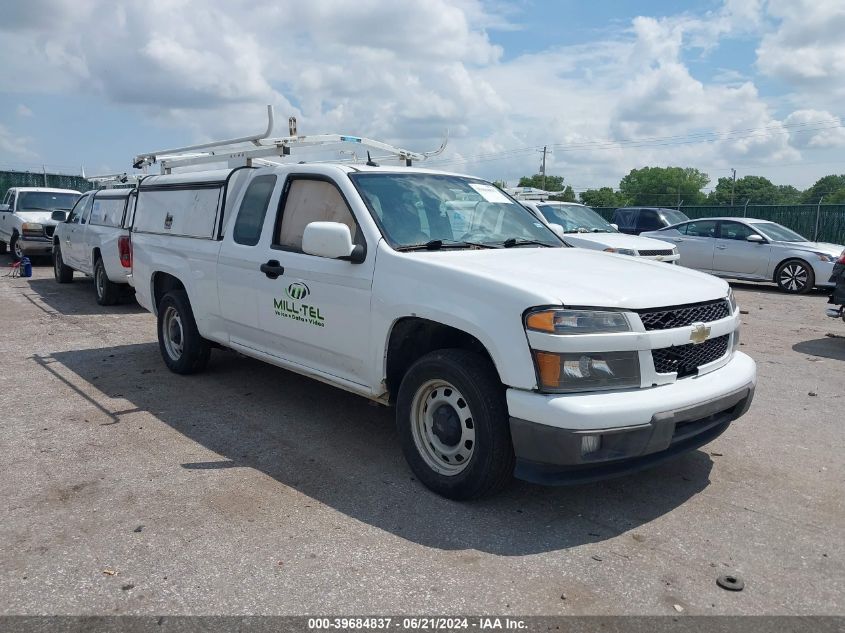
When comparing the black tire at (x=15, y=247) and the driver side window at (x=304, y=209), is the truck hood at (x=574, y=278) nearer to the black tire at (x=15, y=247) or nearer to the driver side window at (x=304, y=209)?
the driver side window at (x=304, y=209)

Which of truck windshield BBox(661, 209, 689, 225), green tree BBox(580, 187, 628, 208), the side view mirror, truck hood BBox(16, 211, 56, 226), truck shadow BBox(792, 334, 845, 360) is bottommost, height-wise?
truck shadow BBox(792, 334, 845, 360)

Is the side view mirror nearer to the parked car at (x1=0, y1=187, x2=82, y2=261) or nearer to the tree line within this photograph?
the parked car at (x1=0, y1=187, x2=82, y2=261)

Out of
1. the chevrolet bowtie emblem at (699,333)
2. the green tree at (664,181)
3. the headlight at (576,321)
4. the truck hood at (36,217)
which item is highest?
the green tree at (664,181)

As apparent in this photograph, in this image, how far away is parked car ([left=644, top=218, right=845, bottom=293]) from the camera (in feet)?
44.3

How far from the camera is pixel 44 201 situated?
17.5 metres

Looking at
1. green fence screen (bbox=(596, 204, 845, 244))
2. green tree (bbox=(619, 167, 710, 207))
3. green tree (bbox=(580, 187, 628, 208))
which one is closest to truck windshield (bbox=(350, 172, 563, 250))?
green fence screen (bbox=(596, 204, 845, 244))

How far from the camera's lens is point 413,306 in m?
4.05

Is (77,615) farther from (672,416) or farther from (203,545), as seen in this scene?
(672,416)

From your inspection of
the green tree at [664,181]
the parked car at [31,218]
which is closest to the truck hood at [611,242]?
the parked car at [31,218]

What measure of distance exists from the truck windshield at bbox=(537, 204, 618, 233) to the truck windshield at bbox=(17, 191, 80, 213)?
11.9 meters

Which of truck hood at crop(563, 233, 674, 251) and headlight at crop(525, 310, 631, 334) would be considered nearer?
headlight at crop(525, 310, 631, 334)

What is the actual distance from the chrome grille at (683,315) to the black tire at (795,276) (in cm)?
1084

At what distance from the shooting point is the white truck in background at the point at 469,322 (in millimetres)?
3484

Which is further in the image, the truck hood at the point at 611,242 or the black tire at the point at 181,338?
the truck hood at the point at 611,242
